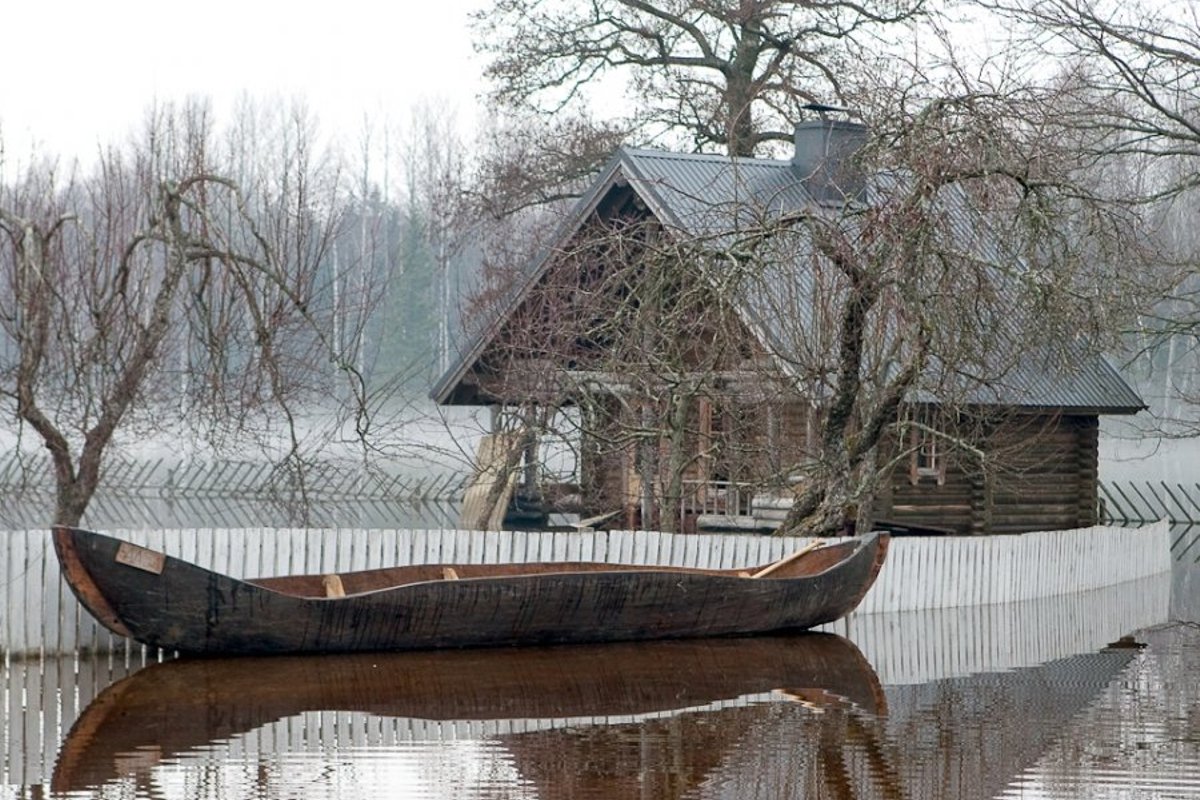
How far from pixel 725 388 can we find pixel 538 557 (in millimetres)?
6915

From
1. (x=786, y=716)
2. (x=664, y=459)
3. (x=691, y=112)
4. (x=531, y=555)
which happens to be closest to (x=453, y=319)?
(x=691, y=112)

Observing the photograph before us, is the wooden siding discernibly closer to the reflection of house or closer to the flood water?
the reflection of house

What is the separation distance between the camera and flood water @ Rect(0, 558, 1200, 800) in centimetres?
958

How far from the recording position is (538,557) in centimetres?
1720

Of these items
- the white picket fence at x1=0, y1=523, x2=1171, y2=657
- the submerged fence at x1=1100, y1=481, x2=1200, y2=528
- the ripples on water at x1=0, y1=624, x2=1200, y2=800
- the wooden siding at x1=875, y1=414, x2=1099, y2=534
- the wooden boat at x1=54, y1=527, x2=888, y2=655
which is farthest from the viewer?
the submerged fence at x1=1100, y1=481, x2=1200, y2=528

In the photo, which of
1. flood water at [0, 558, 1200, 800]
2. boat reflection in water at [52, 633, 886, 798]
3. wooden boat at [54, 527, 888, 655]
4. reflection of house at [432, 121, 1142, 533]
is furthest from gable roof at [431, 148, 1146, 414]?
boat reflection in water at [52, 633, 886, 798]

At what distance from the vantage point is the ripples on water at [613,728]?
9547 millimetres

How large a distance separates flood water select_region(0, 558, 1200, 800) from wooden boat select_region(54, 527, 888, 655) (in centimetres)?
20

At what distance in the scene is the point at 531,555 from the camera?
17.2 metres

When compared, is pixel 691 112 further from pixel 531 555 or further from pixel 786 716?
pixel 786 716

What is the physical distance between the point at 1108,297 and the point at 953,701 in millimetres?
7753

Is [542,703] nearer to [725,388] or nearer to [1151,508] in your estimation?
[725,388]

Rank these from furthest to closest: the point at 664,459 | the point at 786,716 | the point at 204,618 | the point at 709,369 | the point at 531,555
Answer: the point at 664,459
the point at 709,369
the point at 531,555
the point at 204,618
the point at 786,716

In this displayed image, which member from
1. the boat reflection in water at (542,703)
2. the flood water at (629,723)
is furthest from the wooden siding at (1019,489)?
the boat reflection in water at (542,703)
